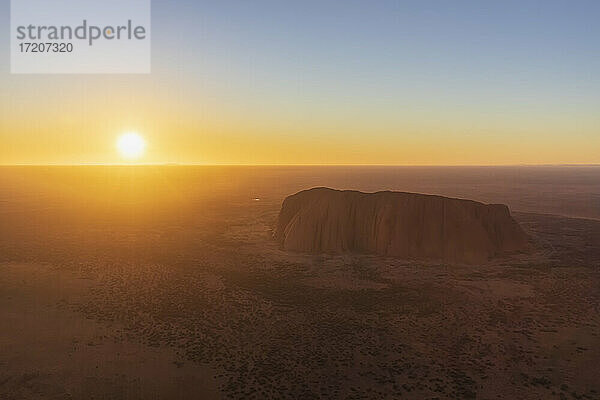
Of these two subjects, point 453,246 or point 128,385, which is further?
point 453,246

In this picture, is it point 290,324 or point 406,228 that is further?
point 406,228

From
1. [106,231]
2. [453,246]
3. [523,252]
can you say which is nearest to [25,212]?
[106,231]

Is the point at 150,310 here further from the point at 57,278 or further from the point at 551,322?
the point at 551,322

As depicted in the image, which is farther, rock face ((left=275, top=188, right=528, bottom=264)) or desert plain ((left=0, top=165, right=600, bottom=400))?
rock face ((left=275, top=188, right=528, bottom=264))

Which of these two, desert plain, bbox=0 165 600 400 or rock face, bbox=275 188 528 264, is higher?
rock face, bbox=275 188 528 264

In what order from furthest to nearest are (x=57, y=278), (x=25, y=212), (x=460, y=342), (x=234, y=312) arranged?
1. (x=25, y=212)
2. (x=57, y=278)
3. (x=234, y=312)
4. (x=460, y=342)
